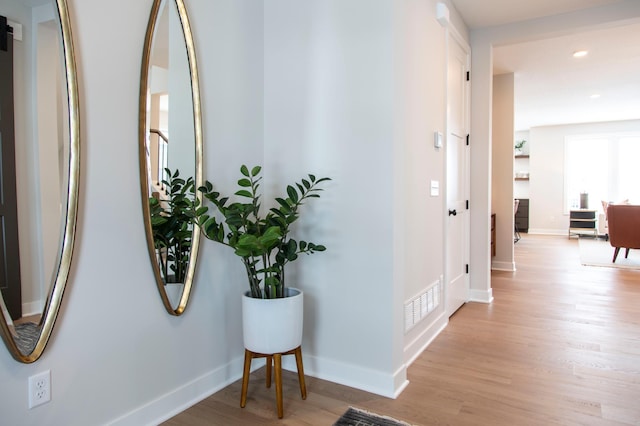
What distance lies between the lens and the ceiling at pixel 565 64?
11.4ft

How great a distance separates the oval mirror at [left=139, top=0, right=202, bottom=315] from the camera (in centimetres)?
174

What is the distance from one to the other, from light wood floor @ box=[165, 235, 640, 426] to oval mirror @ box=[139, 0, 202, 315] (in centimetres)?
69

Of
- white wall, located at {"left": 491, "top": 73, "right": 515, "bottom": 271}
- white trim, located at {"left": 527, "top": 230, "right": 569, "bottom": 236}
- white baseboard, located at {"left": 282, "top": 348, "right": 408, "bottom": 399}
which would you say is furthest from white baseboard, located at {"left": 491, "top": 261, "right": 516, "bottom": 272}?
white trim, located at {"left": 527, "top": 230, "right": 569, "bottom": 236}

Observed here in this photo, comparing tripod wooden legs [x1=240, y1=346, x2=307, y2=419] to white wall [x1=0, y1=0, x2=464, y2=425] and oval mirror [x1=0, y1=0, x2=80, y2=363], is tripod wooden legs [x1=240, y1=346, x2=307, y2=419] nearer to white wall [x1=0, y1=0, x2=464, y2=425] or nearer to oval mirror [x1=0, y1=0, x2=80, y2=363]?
white wall [x1=0, y1=0, x2=464, y2=425]

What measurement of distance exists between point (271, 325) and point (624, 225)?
602 cm

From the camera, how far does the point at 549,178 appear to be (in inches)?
396

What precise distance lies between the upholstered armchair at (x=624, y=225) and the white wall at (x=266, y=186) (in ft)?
15.6

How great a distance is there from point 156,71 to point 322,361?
1.69 metres

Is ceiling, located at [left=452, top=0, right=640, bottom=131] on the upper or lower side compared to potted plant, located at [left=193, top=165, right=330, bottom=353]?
upper

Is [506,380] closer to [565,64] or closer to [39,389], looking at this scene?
[39,389]

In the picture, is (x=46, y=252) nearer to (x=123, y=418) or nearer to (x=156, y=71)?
(x=123, y=418)

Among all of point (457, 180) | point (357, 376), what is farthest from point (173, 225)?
point (457, 180)

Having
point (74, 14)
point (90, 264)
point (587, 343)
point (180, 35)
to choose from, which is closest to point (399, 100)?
point (180, 35)

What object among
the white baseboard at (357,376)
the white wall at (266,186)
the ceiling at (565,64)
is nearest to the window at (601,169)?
the ceiling at (565,64)
